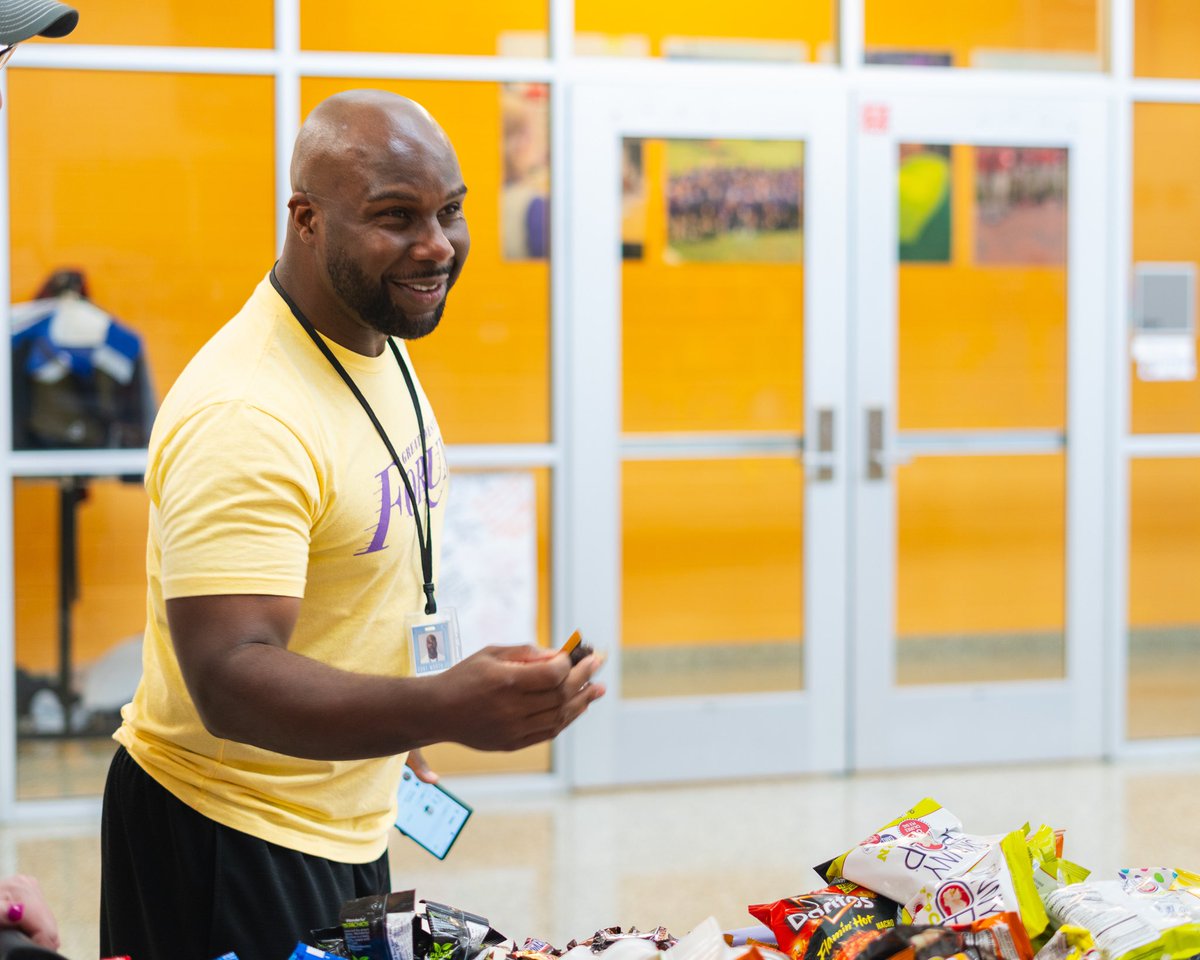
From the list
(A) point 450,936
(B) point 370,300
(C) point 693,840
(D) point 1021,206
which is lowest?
(C) point 693,840

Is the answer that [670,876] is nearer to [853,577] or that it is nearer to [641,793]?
[641,793]

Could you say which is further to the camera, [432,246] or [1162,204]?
[1162,204]

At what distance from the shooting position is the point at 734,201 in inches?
182

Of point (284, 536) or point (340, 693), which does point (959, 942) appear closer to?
point (340, 693)

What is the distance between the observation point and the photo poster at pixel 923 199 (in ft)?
15.4

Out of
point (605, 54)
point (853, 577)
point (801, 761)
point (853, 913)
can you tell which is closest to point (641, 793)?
point (801, 761)

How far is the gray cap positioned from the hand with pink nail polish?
93 centimetres

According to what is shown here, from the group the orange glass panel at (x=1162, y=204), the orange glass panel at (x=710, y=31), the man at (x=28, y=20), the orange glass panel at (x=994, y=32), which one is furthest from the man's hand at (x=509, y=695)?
the orange glass panel at (x=1162, y=204)

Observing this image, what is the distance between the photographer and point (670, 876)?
379cm

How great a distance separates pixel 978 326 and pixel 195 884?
3726mm

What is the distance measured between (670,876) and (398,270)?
2.62m

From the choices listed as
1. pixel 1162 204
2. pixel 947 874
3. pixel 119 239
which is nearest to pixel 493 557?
pixel 119 239

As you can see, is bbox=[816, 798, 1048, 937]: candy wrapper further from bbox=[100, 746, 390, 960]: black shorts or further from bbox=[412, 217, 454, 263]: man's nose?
bbox=[412, 217, 454, 263]: man's nose

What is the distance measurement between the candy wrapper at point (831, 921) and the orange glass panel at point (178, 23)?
3.52 m
